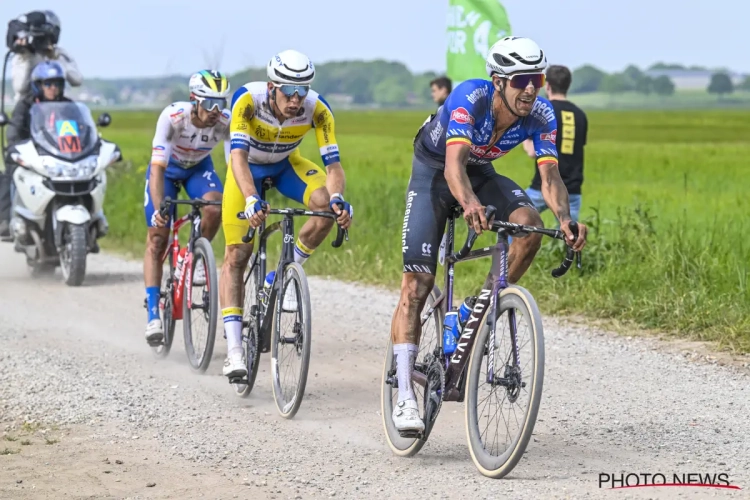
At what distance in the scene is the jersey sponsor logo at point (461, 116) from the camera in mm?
6258

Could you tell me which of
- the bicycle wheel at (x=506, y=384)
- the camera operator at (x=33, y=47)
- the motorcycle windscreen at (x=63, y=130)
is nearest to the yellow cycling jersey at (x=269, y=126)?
the bicycle wheel at (x=506, y=384)

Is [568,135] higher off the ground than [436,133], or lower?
lower

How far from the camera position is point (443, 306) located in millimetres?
6973

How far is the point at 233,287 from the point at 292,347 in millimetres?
903

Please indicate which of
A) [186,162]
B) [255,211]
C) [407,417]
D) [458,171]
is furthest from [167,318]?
[458,171]

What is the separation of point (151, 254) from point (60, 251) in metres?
4.21

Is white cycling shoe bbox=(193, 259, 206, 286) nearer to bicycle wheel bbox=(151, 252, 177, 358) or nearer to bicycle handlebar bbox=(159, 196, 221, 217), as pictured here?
bicycle handlebar bbox=(159, 196, 221, 217)

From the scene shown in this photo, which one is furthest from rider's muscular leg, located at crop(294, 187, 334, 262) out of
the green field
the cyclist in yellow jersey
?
the green field

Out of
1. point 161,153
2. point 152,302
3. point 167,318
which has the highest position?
point 161,153

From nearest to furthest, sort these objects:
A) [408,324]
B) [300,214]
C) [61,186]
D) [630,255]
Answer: [408,324], [300,214], [630,255], [61,186]

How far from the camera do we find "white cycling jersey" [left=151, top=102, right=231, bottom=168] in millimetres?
9461

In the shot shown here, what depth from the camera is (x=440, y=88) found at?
15531 millimetres

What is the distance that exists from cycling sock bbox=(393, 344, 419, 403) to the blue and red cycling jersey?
3.38 ft

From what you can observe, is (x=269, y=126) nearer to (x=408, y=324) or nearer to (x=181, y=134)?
(x=181, y=134)
